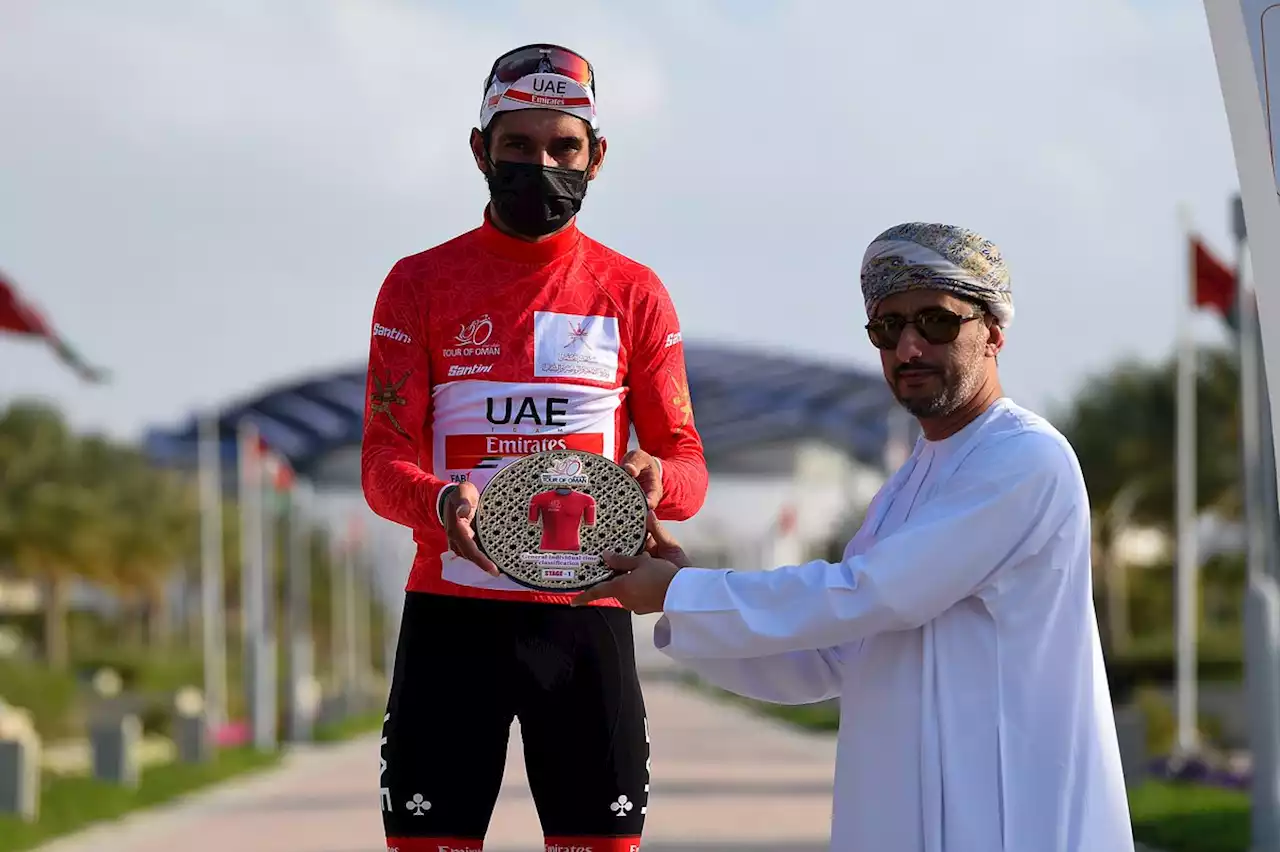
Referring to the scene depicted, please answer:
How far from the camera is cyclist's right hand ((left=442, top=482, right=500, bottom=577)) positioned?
425 cm

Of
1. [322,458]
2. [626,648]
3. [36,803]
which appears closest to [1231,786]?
[36,803]

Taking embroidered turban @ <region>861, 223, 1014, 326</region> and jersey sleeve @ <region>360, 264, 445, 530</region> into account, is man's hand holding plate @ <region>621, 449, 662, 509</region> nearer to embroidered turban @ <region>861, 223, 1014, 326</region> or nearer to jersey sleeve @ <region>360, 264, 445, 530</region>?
jersey sleeve @ <region>360, 264, 445, 530</region>

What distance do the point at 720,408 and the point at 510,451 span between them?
44.7 metres

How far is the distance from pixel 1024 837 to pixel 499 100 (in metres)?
1.82

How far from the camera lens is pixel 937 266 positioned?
4281 millimetres

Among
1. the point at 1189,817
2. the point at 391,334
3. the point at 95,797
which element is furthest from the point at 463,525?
the point at 95,797

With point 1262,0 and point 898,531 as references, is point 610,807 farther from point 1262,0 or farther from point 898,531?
point 1262,0

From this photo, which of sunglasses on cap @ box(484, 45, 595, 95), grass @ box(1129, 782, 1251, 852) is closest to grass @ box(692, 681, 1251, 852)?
grass @ box(1129, 782, 1251, 852)

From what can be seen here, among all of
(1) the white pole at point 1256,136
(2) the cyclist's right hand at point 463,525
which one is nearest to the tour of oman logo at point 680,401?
(2) the cyclist's right hand at point 463,525

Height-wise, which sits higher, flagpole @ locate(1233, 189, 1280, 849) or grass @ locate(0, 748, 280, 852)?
flagpole @ locate(1233, 189, 1280, 849)

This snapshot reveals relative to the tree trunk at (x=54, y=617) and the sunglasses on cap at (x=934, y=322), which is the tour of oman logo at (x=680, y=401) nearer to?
the sunglasses on cap at (x=934, y=322)

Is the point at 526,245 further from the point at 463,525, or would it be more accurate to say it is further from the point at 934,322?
the point at 934,322

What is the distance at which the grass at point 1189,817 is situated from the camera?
13.9 meters

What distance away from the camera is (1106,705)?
4.32 m
